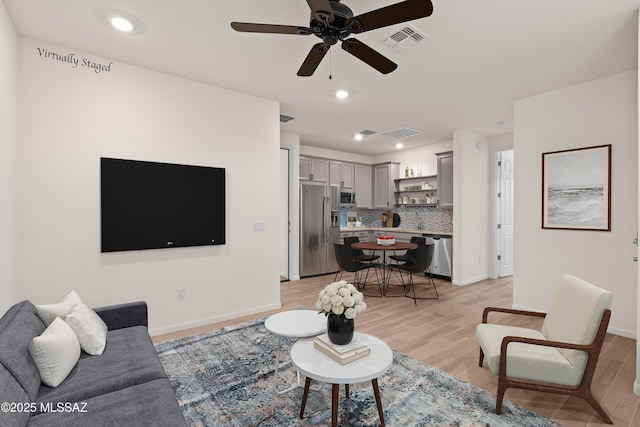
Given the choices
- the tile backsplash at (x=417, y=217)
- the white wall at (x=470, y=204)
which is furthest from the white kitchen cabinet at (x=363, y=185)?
the white wall at (x=470, y=204)

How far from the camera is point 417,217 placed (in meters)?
6.84

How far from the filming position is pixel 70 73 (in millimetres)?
2785

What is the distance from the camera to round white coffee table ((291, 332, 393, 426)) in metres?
1.64

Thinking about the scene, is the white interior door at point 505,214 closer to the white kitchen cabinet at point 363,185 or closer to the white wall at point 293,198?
the white kitchen cabinet at point 363,185

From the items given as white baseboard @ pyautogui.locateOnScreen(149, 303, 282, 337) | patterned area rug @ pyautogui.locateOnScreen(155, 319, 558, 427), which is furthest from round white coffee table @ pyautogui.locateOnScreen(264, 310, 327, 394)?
white baseboard @ pyautogui.locateOnScreen(149, 303, 282, 337)

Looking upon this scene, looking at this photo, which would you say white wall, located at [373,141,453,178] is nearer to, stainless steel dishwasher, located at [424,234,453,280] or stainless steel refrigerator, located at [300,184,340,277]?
stainless steel dishwasher, located at [424,234,453,280]

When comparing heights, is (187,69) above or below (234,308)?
above

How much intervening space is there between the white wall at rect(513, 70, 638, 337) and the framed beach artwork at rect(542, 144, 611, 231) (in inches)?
2.6

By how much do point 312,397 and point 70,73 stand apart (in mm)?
3440

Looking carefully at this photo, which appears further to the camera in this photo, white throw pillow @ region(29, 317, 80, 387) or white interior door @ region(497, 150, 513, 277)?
white interior door @ region(497, 150, 513, 277)

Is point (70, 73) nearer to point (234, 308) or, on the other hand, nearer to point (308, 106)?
point (308, 106)

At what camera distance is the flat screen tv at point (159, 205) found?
295 centimetres

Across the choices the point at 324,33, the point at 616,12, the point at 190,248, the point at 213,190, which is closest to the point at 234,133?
the point at 213,190

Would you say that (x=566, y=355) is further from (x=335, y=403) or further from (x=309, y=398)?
(x=309, y=398)
